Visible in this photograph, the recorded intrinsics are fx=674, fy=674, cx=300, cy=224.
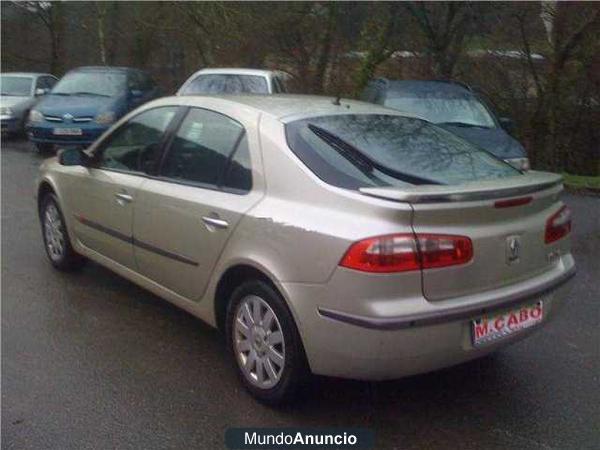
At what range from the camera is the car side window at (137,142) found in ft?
14.5

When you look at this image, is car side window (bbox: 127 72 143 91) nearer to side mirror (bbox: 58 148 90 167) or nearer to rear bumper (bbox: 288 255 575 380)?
side mirror (bbox: 58 148 90 167)

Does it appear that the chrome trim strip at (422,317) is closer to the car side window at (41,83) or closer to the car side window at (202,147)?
the car side window at (202,147)

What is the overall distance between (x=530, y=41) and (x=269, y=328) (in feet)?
32.0

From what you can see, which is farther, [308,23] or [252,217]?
[308,23]

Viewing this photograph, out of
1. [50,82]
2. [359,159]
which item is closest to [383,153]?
[359,159]

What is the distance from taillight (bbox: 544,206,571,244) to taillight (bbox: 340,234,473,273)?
0.77 m

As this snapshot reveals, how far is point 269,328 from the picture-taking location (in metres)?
3.37

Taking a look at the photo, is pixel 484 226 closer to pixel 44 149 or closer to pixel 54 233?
pixel 54 233

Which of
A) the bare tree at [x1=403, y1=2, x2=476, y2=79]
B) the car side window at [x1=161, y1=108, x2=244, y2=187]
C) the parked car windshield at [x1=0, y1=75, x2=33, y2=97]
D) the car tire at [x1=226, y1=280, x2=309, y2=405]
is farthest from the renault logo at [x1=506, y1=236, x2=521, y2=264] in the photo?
the parked car windshield at [x1=0, y1=75, x2=33, y2=97]

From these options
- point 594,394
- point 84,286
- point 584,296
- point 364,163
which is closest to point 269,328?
point 364,163

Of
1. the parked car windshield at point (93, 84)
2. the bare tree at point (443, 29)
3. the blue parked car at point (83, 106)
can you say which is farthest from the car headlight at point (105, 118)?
the bare tree at point (443, 29)

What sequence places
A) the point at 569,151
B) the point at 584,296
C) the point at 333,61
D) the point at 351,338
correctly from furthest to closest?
1. the point at 333,61
2. the point at 569,151
3. the point at 584,296
4. the point at 351,338

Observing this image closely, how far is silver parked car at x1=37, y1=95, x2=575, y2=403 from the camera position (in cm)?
296

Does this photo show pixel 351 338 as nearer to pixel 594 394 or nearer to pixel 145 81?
pixel 594 394
